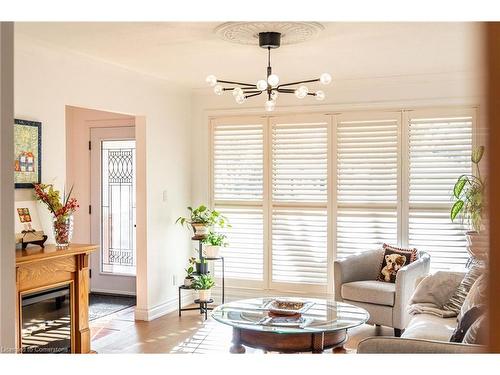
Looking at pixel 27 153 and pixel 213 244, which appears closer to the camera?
pixel 27 153

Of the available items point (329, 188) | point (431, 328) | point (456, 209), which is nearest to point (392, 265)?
point (456, 209)

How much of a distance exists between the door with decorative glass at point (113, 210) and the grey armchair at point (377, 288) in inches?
109

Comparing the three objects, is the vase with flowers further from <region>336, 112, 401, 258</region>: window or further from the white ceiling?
<region>336, 112, 401, 258</region>: window

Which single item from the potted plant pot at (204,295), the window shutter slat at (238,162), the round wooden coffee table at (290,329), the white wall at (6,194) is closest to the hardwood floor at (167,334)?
the potted plant pot at (204,295)

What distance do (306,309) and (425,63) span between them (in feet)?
8.08

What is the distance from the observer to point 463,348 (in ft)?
7.72

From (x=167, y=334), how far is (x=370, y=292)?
1.91 m

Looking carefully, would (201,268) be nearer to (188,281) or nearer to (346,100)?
(188,281)

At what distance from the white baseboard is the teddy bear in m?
2.31

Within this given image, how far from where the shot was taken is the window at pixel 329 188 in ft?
18.3

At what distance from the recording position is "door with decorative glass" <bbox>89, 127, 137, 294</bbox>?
266 inches

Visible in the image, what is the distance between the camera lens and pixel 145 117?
5.66 meters

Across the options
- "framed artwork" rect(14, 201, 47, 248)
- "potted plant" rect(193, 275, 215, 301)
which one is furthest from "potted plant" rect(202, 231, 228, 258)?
"framed artwork" rect(14, 201, 47, 248)

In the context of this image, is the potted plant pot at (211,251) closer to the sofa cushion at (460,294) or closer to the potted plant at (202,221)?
the potted plant at (202,221)
